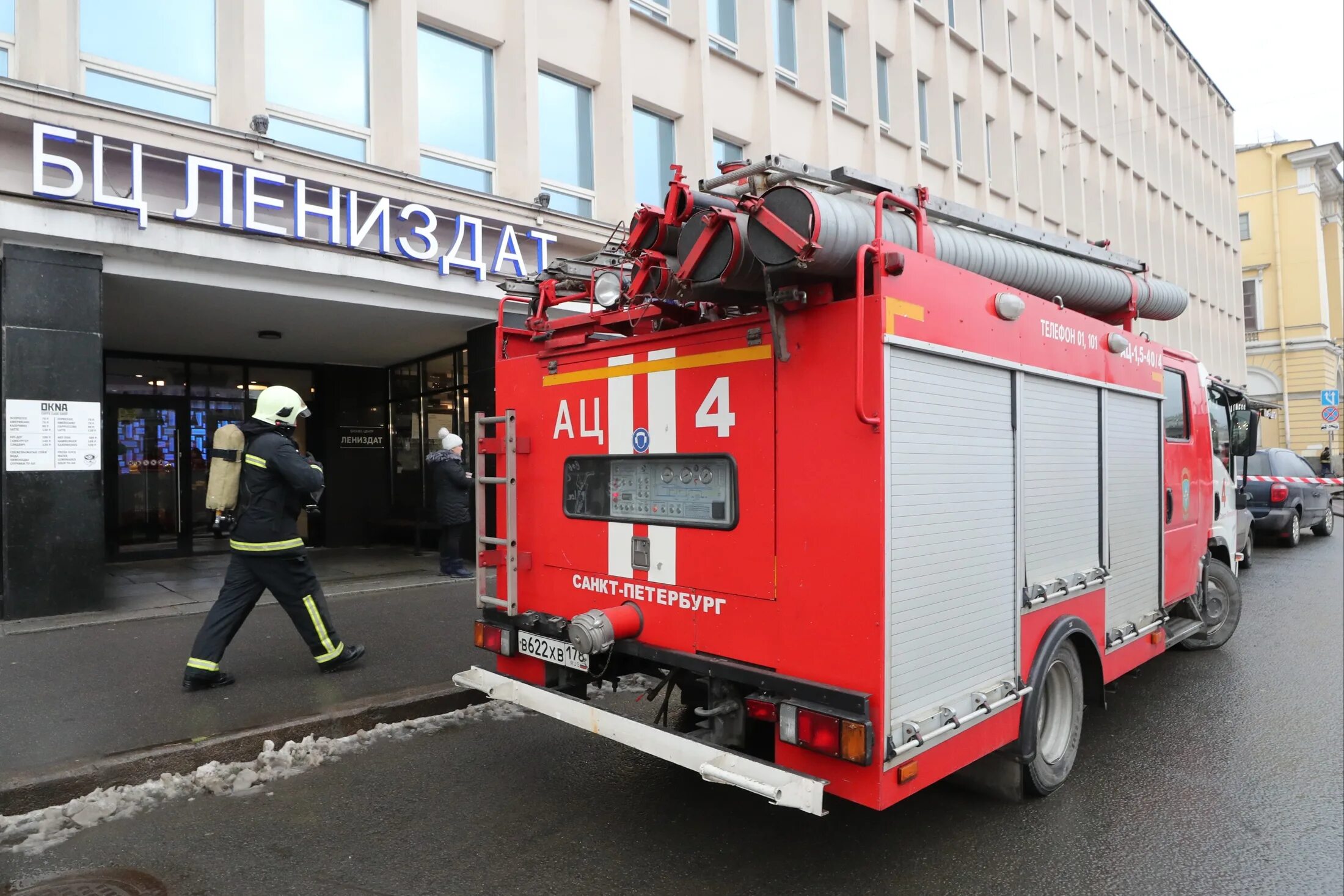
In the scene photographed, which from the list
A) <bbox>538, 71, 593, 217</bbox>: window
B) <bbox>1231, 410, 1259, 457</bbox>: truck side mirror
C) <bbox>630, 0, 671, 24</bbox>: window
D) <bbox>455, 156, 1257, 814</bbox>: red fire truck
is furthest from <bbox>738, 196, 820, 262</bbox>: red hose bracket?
<bbox>630, 0, 671, 24</bbox>: window

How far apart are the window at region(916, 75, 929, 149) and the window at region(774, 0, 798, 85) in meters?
4.58

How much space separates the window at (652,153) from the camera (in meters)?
12.6

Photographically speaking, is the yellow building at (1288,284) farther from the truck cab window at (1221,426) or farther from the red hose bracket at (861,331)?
the red hose bracket at (861,331)

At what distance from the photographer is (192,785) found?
412 centimetres

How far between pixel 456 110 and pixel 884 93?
33.4 ft

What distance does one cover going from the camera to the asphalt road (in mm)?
3221

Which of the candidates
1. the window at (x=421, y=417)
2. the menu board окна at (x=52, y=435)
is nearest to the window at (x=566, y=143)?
the window at (x=421, y=417)

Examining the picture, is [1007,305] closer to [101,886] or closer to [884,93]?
[101,886]

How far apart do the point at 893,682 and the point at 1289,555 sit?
542 inches

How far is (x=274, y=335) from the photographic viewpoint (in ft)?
37.2

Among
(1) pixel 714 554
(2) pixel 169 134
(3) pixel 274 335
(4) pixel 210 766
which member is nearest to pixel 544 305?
(1) pixel 714 554

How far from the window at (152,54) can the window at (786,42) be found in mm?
9291

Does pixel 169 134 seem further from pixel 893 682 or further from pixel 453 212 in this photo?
pixel 893 682

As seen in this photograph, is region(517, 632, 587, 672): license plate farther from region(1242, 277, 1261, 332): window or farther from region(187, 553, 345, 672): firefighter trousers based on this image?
region(1242, 277, 1261, 332): window
